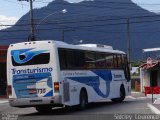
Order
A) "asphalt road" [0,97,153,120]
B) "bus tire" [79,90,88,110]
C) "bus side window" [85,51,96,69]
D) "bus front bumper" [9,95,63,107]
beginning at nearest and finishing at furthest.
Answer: "asphalt road" [0,97,153,120] → "bus front bumper" [9,95,63,107] → "bus tire" [79,90,88,110] → "bus side window" [85,51,96,69]

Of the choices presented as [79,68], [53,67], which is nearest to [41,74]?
[53,67]

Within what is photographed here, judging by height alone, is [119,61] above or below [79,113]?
above

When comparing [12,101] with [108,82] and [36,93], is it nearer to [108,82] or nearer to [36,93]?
[36,93]

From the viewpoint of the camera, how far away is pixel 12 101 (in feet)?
79.2

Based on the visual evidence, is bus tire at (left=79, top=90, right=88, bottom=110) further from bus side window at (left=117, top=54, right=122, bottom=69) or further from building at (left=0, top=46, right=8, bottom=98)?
building at (left=0, top=46, right=8, bottom=98)

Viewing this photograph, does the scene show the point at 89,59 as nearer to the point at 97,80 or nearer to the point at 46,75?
the point at 97,80

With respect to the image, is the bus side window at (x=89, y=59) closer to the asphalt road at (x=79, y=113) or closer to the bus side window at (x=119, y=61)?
the asphalt road at (x=79, y=113)

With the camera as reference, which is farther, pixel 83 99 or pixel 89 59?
pixel 89 59

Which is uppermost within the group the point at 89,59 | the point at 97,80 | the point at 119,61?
the point at 89,59

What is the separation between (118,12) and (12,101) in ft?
384

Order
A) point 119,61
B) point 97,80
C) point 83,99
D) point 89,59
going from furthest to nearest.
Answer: point 119,61
point 97,80
point 89,59
point 83,99

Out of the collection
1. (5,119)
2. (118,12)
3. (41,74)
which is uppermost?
(118,12)

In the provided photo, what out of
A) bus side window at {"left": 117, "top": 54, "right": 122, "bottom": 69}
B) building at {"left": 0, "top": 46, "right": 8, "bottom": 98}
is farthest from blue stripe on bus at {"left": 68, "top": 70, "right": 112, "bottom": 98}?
building at {"left": 0, "top": 46, "right": 8, "bottom": 98}

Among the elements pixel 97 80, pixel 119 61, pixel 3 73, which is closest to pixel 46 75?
pixel 97 80
